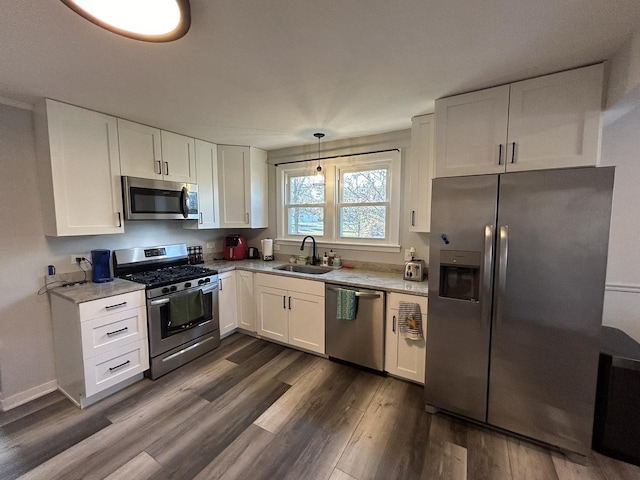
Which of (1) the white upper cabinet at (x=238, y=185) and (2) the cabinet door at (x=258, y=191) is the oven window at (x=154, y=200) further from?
(2) the cabinet door at (x=258, y=191)

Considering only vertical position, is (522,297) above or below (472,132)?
below

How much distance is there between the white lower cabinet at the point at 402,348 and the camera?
234 cm

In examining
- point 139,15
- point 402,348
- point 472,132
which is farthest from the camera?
point 402,348

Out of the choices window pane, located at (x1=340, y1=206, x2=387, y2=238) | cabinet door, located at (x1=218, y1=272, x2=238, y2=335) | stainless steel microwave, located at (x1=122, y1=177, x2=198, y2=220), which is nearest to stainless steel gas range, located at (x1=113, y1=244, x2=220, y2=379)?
cabinet door, located at (x1=218, y1=272, x2=238, y2=335)

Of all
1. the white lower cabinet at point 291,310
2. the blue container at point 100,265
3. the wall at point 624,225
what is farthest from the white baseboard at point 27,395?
the wall at point 624,225

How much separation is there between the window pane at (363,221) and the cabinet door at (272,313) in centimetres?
109

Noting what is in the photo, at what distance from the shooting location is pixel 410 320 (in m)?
2.30

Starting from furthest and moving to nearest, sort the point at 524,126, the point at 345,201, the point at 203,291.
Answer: the point at 345,201 < the point at 203,291 < the point at 524,126

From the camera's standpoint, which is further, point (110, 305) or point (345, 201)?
point (345, 201)

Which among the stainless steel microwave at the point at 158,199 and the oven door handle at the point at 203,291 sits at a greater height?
the stainless steel microwave at the point at 158,199

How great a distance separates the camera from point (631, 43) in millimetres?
→ 1384

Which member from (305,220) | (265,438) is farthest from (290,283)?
(265,438)

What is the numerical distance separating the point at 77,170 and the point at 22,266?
2.97ft

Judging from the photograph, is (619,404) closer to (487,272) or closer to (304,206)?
(487,272)
